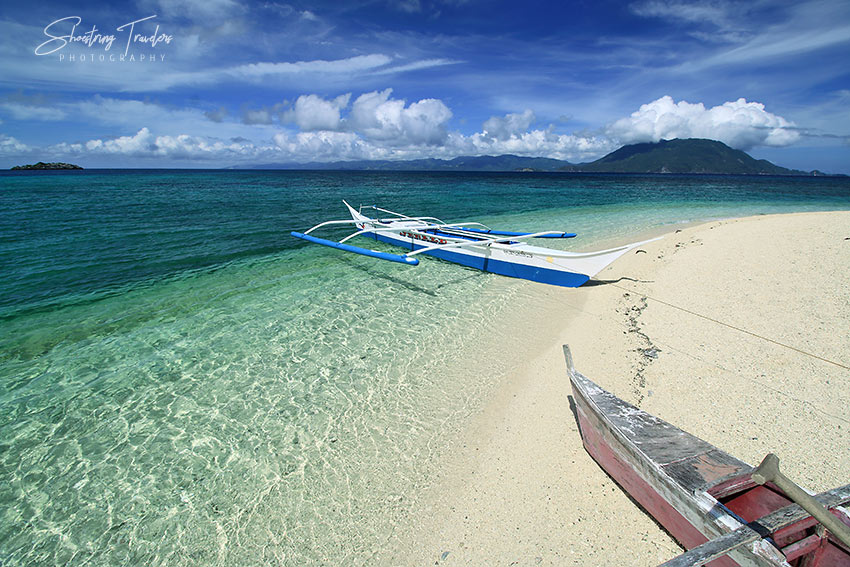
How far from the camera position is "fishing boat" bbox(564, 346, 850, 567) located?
207 cm

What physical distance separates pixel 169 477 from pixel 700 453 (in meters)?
5.92

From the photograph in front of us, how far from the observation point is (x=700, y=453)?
304cm

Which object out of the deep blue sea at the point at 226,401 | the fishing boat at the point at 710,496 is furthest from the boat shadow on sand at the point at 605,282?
the fishing boat at the point at 710,496

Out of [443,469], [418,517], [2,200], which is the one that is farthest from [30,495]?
[2,200]

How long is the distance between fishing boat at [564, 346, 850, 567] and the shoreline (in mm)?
484

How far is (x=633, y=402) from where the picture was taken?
15.7 feet

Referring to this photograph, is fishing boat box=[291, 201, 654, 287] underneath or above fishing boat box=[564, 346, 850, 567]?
above

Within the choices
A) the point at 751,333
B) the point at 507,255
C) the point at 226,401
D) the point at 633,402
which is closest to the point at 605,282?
the point at 507,255

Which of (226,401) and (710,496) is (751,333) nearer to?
(710,496)

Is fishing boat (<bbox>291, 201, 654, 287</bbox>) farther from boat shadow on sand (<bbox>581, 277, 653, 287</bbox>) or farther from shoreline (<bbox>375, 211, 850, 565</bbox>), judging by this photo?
shoreline (<bbox>375, 211, 850, 565</bbox>)

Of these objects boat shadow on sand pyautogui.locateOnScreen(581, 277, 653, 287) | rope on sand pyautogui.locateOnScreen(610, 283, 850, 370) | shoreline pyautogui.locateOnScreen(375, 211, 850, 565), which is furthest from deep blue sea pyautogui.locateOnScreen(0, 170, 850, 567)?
rope on sand pyautogui.locateOnScreen(610, 283, 850, 370)

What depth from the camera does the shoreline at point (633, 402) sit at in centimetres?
336

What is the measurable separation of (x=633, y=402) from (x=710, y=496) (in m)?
2.37

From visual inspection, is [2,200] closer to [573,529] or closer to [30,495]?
[30,495]
